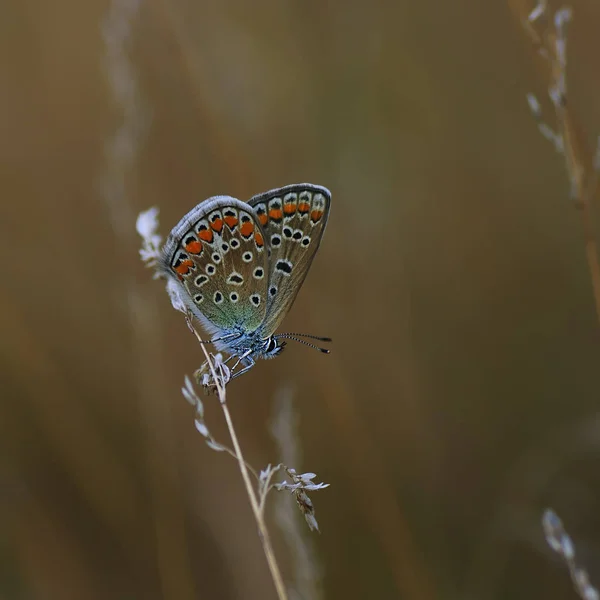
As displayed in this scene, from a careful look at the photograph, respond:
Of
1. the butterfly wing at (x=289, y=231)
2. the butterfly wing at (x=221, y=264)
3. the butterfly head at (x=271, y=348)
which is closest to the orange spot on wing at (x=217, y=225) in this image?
the butterfly wing at (x=221, y=264)

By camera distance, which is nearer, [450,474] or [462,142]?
[450,474]

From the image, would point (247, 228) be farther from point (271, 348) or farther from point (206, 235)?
point (271, 348)

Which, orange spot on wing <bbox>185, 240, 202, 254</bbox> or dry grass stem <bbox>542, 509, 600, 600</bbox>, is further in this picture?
orange spot on wing <bbox>185, 240, 202, 254</bbox>

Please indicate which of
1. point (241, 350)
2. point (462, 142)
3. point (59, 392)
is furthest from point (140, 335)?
point (462, 142)

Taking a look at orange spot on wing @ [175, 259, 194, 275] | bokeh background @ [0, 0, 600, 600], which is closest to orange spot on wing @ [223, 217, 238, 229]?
orange spot on wing @ [175, 259, 194, 275]

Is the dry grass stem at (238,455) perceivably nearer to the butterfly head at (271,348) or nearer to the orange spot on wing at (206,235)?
the orange spot on wing at (206,235)

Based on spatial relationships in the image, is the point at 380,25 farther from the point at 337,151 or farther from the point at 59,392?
the point at 59,392

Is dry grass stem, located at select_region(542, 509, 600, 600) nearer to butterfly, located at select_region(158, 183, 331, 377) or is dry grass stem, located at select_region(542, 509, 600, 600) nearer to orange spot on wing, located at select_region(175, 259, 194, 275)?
butterfly, located at select_region(158, 183, 331, 377)
